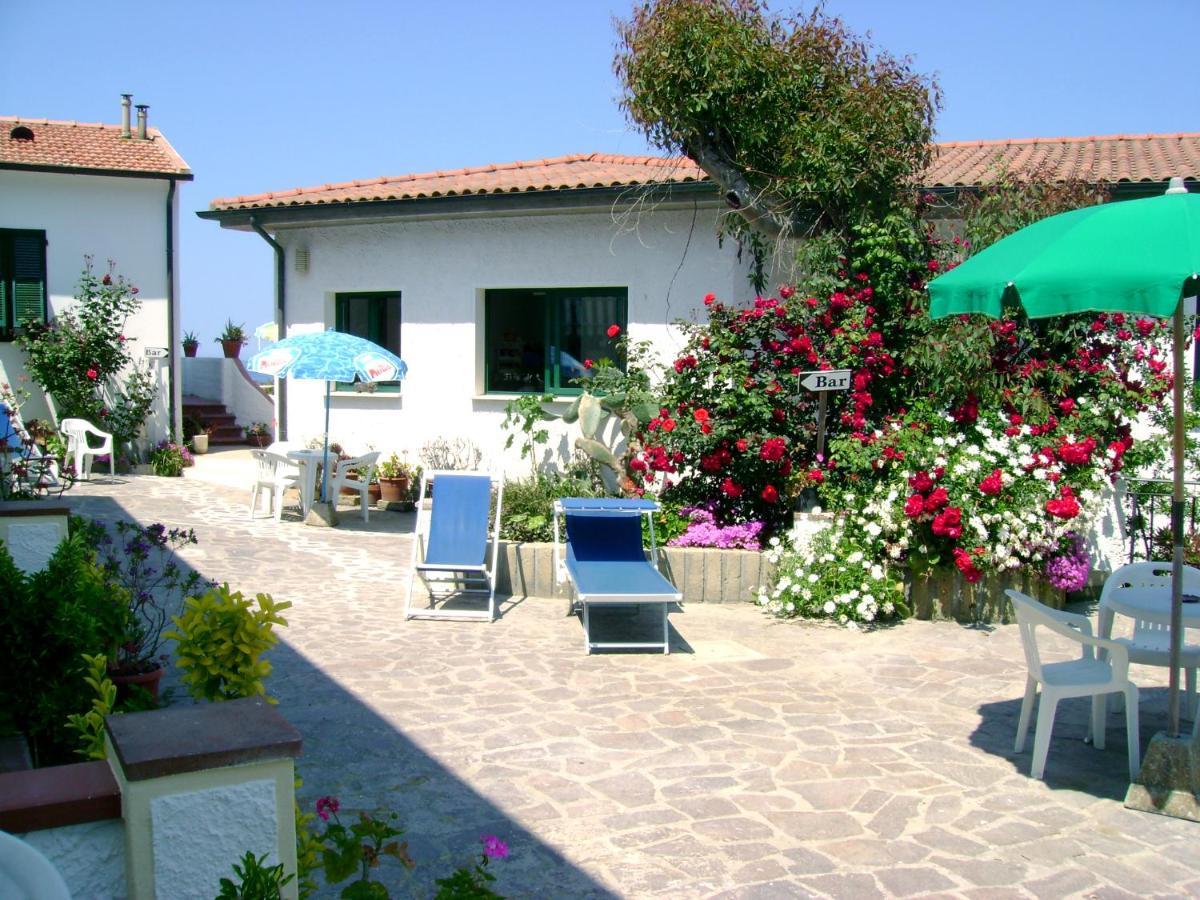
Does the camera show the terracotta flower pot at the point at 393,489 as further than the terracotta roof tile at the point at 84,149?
No

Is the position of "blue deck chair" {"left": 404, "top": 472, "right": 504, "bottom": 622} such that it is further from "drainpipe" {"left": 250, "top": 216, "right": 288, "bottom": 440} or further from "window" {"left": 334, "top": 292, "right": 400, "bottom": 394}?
"drainpipe" {"left": 250, "top": 216, "right": 288, "bottom": 440}

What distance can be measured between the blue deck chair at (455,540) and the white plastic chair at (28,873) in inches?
240

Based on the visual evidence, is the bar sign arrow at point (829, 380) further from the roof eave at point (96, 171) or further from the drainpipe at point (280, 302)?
the roof eave at point (96, 171)

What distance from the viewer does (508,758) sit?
5.25 metres

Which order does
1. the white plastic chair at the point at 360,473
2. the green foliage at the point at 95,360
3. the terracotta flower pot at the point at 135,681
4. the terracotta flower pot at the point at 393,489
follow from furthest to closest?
the green foliage at the point at 95,360
the terracotta flower pot at the point at 393,489
the white plastic chair at the point at 360,473
the terracotta flower pot at the point at 135,681

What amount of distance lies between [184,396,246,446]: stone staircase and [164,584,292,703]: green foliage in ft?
55.7

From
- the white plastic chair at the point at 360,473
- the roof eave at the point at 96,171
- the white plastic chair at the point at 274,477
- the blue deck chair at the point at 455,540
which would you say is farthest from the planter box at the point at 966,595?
the roof eave at the point at 96,171

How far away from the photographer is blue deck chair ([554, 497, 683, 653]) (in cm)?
760

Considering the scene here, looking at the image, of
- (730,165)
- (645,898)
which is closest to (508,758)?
(645,898)

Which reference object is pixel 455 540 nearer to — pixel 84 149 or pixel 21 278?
pixel 21 278

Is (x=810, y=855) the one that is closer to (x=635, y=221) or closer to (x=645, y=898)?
(x=645, y=898)

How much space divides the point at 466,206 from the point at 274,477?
12.8 feet

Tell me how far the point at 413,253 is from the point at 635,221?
121 inches

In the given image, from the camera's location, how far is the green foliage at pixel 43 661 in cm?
376
